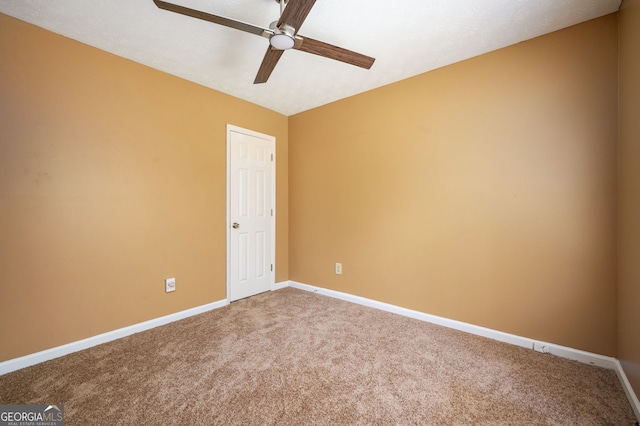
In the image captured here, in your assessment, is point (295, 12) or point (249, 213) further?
point (249, 213)

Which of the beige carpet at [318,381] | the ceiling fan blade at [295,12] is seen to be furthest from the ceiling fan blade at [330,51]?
the beige carpet at [318,381]

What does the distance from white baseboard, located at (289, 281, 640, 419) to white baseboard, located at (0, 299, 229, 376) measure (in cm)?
185

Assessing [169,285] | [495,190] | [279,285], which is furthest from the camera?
[279,285]

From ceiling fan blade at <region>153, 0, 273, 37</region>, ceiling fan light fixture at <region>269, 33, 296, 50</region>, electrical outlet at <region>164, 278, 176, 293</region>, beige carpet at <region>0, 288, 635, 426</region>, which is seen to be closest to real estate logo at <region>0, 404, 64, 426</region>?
beige carpet at <region>0, 288, 635, 426</region>

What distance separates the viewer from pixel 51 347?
6.71 feet

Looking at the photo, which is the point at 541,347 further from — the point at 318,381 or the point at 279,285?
the point at 279,285

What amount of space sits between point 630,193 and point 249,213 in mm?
3389

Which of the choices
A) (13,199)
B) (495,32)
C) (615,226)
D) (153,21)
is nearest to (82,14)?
(153,21)

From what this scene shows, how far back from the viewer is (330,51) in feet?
6.03

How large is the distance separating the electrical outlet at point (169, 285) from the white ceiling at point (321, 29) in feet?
7.01

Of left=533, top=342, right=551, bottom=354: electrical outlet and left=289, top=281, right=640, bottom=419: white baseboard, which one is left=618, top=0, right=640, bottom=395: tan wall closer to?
left=289, top=281, right=640, bottom=419: white baseboard

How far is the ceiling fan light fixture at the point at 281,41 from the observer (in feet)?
5.35

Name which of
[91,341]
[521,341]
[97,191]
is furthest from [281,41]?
[521,341]

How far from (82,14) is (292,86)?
177 cm
